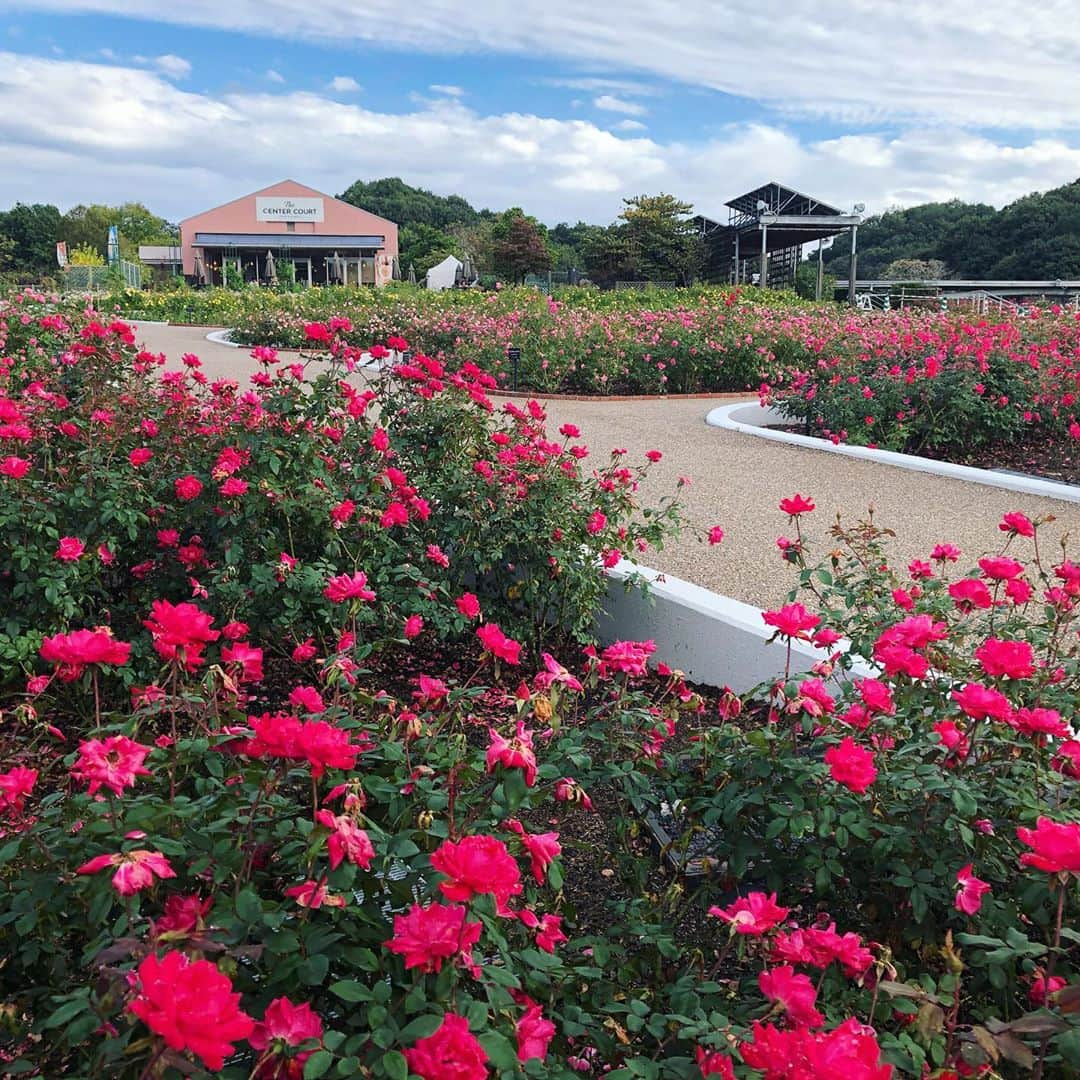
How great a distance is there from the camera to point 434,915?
3.33 feet

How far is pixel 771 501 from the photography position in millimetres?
5816

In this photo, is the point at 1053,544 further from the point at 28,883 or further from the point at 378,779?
the point at 28,883

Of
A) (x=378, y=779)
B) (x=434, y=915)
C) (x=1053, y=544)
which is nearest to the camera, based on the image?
(x=434, y=915)

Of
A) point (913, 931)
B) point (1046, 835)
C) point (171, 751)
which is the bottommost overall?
point (913, 931)

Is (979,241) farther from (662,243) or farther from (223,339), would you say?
(223,339)

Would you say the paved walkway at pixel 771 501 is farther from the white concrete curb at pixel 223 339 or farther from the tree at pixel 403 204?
the tree at pixel 403 204

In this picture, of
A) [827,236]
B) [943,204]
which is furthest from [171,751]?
[943,204]

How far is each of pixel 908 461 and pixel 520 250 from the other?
4216cm

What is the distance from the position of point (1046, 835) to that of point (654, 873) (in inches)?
48.9

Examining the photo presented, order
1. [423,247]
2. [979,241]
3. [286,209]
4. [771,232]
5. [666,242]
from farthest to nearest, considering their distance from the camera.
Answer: [423,247] < [286,209] < [979,241] < [666,242] < [771,232]

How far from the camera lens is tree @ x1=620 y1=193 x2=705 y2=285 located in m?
41.2

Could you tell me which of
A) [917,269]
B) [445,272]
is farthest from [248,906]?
[917,269]

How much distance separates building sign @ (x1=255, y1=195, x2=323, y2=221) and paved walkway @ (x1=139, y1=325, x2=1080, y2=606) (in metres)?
55.5

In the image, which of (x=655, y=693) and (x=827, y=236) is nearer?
(x=655, y=693)
